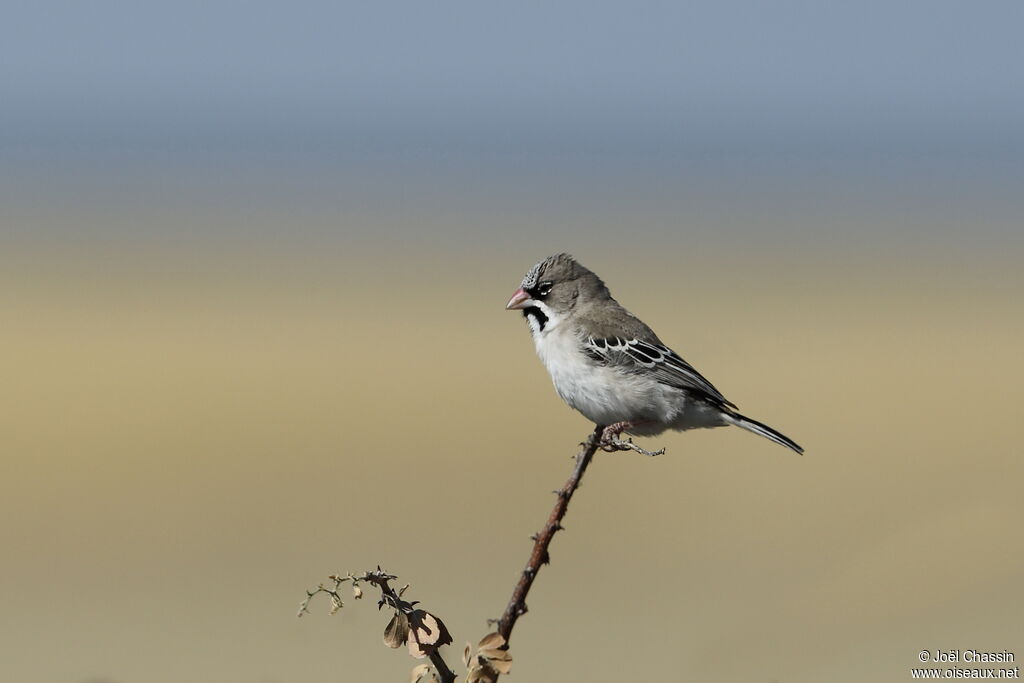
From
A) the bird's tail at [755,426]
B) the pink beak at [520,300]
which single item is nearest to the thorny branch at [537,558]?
the bird's tail at [755,426]

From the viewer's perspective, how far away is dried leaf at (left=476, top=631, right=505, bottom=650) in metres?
3.33

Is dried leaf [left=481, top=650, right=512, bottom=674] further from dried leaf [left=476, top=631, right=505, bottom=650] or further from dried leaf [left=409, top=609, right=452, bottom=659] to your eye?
dried leaf [left=409, top=609, right=452, bottom=659]

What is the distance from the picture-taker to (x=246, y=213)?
110 m

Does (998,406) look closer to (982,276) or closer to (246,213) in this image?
(982,276)

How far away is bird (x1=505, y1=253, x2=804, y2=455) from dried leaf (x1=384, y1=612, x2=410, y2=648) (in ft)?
12.7

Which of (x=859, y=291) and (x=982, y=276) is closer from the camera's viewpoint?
(x=859, y=291)

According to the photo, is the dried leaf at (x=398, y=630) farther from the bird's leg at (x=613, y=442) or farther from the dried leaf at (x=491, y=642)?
the bird's leg at (x=613, y=442)

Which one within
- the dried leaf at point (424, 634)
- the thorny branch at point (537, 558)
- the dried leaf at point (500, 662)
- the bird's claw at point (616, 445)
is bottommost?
the dried leaf at point (500, 662)

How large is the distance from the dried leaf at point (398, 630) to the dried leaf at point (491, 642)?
202mm

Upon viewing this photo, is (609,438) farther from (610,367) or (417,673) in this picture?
(417,673)

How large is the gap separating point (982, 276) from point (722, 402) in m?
58.5

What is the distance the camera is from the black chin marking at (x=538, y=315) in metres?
8.13

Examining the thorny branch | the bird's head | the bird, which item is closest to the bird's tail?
the bird

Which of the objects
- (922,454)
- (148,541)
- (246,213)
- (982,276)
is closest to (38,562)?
(148,541)
